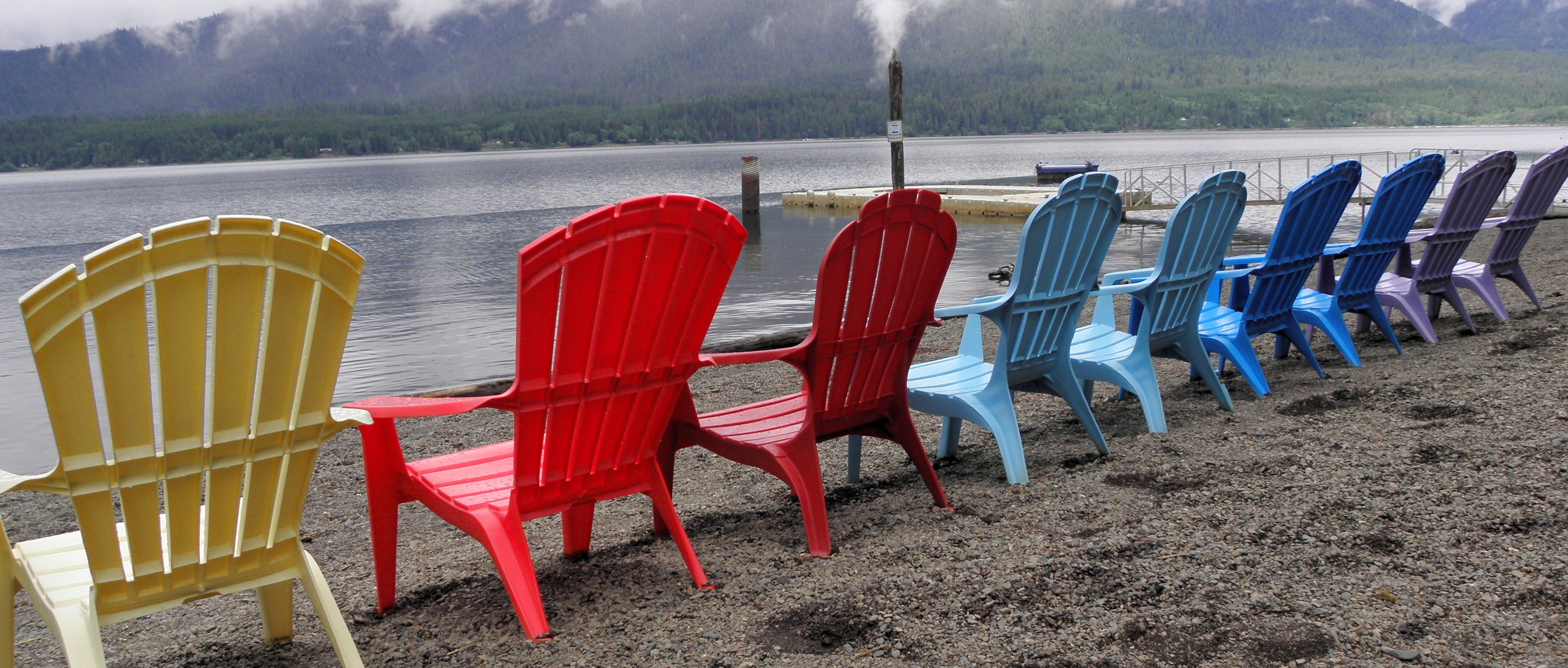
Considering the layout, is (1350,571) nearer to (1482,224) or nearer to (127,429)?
(127,429)

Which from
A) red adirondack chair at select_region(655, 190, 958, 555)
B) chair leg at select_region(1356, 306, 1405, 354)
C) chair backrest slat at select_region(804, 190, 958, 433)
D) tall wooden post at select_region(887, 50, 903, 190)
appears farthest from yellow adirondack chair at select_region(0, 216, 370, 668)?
tall wooden post at select_region(887, 50, 903, 190)

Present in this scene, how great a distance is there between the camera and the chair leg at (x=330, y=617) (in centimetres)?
222

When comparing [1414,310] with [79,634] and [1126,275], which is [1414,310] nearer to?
[1126,275]

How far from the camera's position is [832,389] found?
10.4 feet

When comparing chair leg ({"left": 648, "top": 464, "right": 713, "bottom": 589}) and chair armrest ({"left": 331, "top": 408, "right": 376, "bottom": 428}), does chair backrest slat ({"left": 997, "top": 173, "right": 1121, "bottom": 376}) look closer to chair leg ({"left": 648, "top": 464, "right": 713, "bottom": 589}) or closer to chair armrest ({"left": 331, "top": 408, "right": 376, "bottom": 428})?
chair leg ({"left": 648, "top": 464, "right": 713, "bottom": 589})

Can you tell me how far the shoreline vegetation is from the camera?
155375 mm

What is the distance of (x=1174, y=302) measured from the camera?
427 cm

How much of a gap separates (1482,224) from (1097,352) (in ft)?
10.2

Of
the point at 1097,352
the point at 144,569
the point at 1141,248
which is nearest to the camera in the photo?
the point at 144,569

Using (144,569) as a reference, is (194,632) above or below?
below

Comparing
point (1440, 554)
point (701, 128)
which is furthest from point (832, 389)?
point (701, 128)

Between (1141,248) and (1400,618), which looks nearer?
(1400,618)

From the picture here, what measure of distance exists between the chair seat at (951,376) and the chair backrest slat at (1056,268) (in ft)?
0.54

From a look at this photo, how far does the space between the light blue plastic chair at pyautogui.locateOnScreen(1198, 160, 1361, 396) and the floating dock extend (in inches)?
626
